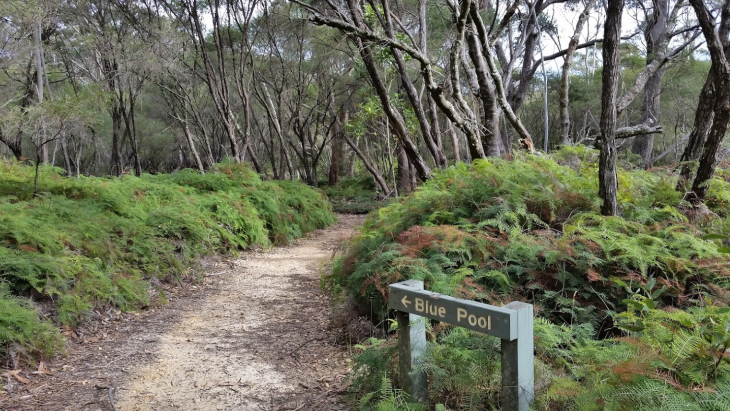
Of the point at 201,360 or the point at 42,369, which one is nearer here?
the point at 42,369

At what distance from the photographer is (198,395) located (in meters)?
3.31

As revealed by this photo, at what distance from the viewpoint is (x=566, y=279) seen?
151 inches

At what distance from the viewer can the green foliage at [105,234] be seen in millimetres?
4199

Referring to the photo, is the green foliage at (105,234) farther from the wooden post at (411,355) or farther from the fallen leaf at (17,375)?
the wooden post at (411,355)

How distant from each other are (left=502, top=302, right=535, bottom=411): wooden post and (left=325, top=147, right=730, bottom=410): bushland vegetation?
17cm

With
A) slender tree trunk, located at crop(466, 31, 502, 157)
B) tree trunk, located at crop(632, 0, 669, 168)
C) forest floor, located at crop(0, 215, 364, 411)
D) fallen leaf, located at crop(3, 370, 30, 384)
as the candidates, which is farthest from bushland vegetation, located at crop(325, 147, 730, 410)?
tree trunk, located at crop(632, 0, 669, 168)

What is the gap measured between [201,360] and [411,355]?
216 centimetres

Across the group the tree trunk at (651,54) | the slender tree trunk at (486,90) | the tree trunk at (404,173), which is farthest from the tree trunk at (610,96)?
the tree trunk at (404,173)

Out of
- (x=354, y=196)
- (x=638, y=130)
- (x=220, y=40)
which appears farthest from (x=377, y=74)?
(x=354, y=196)

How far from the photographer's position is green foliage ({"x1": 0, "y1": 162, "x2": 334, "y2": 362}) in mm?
4199

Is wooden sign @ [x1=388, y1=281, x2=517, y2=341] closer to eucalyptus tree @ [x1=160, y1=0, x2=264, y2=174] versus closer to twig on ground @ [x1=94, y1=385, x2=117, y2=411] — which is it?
twig on ground @ [x1=94, y1=385, x2=117, y2=411]

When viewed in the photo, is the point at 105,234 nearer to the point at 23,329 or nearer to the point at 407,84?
the point at 23,329

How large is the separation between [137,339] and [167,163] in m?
32.3

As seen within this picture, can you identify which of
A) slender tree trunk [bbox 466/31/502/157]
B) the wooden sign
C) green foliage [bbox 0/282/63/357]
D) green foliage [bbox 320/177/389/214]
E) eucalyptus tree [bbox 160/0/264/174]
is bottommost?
green foliage [bbox 320/177/389/214]
